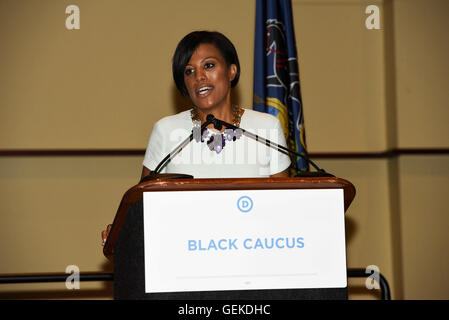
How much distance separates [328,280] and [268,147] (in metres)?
0.88

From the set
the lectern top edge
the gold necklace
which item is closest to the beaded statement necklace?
the gold necklace

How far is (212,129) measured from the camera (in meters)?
2.16

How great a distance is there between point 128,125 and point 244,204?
2320 millimetres

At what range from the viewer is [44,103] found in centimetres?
346

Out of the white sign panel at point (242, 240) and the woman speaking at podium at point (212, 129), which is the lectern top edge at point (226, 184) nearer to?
the white sign panel at point (242, 240)

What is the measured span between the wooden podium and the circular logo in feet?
0.09

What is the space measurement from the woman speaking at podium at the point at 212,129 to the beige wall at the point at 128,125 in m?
1.26

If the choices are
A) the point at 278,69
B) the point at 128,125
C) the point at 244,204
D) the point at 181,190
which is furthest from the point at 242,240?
the point at 128,125

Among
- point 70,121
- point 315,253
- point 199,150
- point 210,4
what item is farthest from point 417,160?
point 315,253

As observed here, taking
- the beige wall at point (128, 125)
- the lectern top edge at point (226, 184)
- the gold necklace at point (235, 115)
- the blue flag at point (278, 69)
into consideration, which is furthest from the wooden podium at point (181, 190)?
the beige wall at point (128, 125)

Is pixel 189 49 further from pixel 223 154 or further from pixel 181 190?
pixel 181 190

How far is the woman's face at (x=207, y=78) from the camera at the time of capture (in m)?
2.21

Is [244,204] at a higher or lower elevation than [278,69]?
lower
